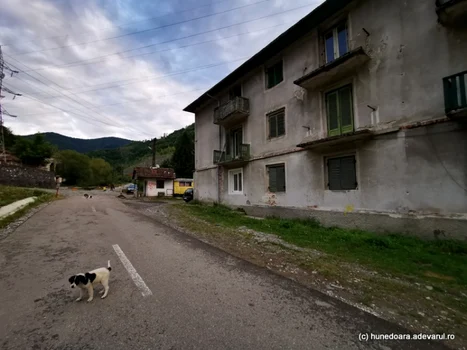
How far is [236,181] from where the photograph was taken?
16.6 m

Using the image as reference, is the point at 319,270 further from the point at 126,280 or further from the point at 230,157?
the point at 230,157

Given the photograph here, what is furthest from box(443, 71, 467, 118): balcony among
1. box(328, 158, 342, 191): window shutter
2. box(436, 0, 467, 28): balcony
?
box(328, 158, 342, 191): window shutter

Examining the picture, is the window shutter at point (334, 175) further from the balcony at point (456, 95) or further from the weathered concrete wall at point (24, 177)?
the weathered concrete wall at point (24, 177)

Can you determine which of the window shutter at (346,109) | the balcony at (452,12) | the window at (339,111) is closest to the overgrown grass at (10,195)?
the window at (339,111)

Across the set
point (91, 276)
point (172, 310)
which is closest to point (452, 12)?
point (172, 310)

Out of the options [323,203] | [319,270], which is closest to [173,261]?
[319,270]

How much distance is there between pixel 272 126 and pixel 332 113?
12.8 ft

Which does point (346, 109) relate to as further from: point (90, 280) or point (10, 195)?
point (10, 195)

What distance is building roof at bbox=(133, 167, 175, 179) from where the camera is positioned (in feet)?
111

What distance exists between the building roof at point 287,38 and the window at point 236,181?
6874mm

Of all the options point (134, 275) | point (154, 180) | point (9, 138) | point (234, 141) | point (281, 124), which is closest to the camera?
point (134, 275)

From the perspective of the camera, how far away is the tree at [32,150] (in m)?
43.9

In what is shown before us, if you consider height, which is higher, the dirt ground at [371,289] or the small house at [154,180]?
the small house at [154,180]

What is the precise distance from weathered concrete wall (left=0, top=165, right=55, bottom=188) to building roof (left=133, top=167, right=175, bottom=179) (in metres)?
17.2
